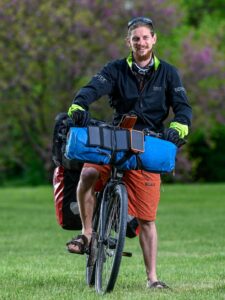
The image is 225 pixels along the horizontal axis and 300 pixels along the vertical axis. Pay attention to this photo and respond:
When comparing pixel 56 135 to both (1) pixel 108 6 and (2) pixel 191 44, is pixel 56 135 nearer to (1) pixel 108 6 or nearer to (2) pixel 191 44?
(1) pixel 108 6

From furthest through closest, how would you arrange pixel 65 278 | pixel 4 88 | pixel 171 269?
pixel 4 88 < pixel 171 269 < pixel 65 278

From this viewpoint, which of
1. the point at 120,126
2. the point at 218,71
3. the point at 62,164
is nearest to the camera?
the point at 120,126

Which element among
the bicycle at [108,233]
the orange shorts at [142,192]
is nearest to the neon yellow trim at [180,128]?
the orange shorts at [142,192]

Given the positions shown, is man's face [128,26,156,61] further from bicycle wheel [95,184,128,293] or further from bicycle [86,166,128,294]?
bicycle wheel [95,184,128,293]

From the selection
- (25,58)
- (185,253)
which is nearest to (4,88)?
(25,58)

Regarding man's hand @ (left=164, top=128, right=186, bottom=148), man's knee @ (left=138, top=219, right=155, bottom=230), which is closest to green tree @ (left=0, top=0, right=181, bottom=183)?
man's knee @ (left=138, top=219, right=155, bottom=230)

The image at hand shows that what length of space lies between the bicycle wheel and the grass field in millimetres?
130

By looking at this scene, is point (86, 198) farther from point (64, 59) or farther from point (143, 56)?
point (64, 59)

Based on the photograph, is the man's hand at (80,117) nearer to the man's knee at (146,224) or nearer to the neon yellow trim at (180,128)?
the neon yellow trim at (180,128)

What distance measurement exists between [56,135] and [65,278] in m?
1.39

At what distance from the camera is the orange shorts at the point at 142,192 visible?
8.02 meters

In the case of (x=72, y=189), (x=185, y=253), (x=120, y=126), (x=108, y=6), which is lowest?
(x=185, y=253)

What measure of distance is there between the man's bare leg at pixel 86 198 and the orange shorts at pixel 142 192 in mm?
75

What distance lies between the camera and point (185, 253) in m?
12.4
